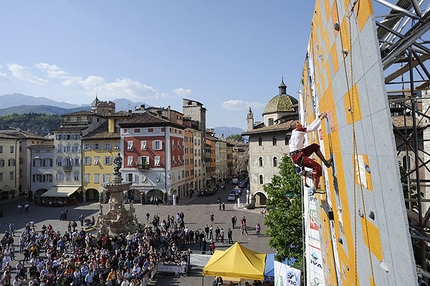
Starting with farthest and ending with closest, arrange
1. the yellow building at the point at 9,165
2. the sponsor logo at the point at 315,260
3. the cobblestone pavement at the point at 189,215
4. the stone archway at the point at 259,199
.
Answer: the yellow building at the point at 9,165, the stone archway at the point at 259,199, the cobblestone pavement at the point at 189,215, the sponsor logo at the point at 315,260

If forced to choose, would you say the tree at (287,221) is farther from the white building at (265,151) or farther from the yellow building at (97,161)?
the yellow building at (97,161)

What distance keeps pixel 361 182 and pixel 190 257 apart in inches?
709

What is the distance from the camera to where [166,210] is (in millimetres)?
41250

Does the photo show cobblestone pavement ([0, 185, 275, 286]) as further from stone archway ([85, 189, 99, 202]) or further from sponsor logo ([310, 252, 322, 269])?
sponsor logo ([310, 252, 322, 269])

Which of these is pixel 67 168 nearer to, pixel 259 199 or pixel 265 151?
pixel 259 199

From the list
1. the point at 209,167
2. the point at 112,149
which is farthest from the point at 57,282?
the point at 209,167

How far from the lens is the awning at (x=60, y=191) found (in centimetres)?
4759

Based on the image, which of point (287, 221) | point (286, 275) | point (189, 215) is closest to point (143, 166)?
point (189, 215)

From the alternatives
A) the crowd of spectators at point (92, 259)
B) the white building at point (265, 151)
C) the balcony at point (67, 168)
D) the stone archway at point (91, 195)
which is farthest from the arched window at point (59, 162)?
the white building at point (265, 151)

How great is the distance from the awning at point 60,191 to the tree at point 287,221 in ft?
129

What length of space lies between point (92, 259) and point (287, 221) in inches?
430

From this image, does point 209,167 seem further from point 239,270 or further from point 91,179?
point 239,270

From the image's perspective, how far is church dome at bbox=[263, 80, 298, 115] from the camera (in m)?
50.5

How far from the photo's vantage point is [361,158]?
3686mm
